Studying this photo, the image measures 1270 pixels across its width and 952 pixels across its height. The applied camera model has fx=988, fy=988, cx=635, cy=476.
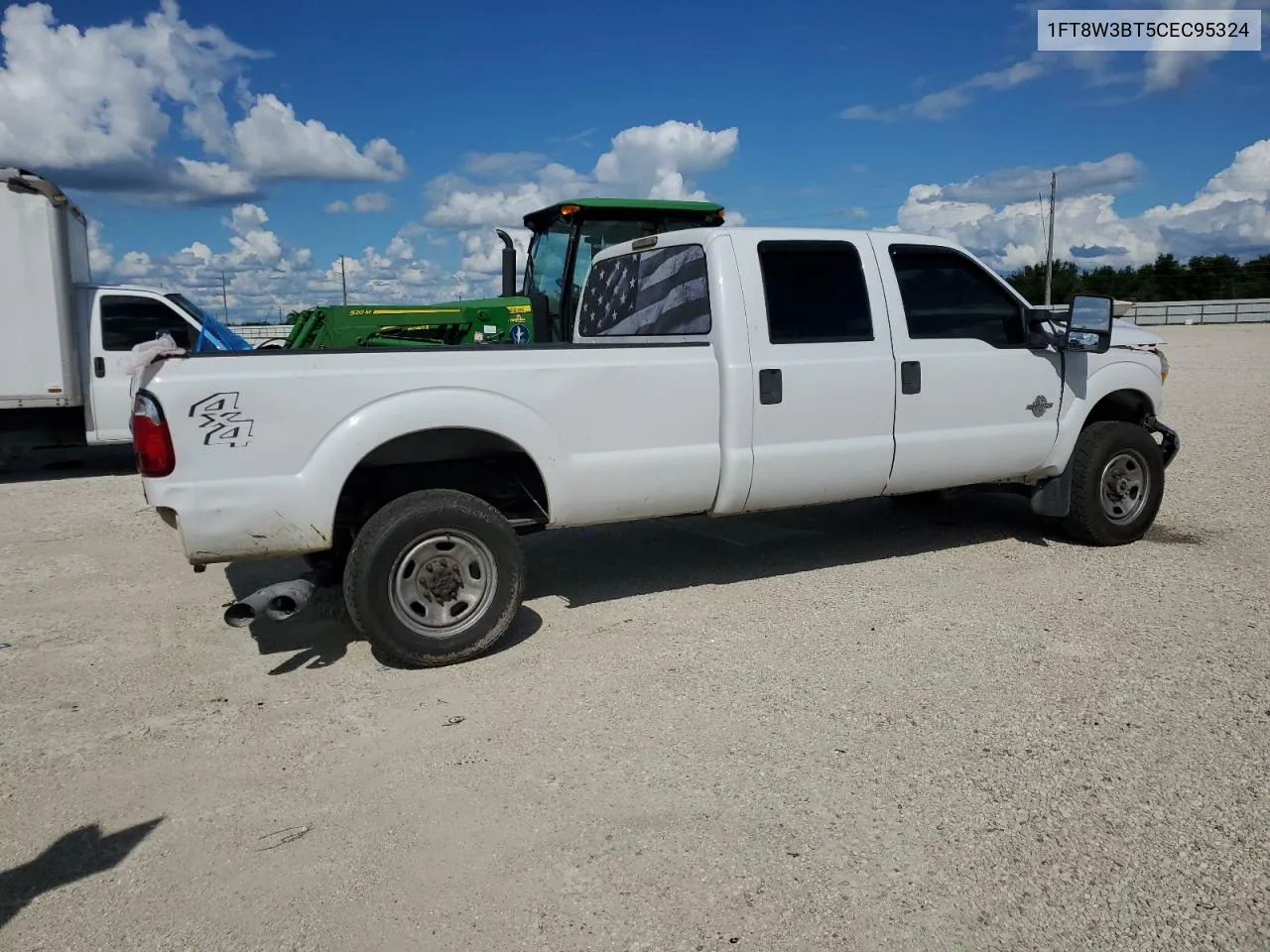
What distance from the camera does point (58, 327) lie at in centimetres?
995

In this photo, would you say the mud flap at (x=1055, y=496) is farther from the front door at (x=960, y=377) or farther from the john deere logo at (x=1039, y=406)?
the john deere logo at (x=1039, y=406)

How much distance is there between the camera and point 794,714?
4.12 meters

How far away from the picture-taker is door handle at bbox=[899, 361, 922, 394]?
5.75 meters

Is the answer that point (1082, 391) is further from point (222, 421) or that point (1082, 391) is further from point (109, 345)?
point (109, 345)

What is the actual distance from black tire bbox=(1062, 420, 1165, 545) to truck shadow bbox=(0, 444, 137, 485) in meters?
9.59

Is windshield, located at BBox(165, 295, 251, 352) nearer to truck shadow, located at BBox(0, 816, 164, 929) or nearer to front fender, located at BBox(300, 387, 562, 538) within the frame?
front fender, located at BBox(300, 387, 562, 538)

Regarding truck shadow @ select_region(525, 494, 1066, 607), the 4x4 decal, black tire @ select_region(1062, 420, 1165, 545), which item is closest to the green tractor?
truck shadow @ select_region(525, 494, 1066, 607)

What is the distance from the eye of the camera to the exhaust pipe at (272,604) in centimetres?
438

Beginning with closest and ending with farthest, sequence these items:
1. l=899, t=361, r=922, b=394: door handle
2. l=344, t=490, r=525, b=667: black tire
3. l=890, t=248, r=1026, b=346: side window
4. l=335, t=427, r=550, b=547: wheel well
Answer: l=344, t=490, r=525, b=667: black tire, l=335, t=427, r=550, b=547: wheel well, l=899, t=361, r=922, b=394: door handle, l=890, t=248, r=1026, b=346: side window

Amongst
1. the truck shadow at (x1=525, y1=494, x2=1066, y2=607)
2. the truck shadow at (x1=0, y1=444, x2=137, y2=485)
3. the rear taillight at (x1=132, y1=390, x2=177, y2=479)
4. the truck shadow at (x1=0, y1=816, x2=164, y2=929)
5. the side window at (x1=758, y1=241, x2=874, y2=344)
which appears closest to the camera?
the truck shadow at (x1=0, y1=816, x2=164, y2=929)

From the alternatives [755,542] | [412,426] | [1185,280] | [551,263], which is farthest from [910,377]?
[1185,280]

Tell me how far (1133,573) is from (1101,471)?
30.3 inches

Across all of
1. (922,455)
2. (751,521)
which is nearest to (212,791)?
(922,455)

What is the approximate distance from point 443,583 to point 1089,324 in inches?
167
